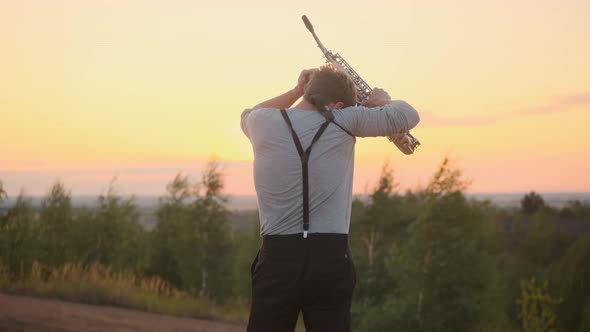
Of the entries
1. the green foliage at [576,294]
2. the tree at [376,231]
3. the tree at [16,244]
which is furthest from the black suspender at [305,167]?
the green foliage at [576,294]

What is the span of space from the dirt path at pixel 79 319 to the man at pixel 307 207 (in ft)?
20.4

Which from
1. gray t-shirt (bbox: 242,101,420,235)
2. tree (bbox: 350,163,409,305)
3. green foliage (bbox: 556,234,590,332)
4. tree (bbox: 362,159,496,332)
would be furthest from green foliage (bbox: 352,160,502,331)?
gray t-shirt (bbox: 242,101,420,235)

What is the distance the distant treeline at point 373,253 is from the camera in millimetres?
24797

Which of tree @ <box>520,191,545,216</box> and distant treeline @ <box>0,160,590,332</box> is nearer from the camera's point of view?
distant treeline @ <box>0,160,590,332</box>

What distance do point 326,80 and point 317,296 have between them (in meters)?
1.03

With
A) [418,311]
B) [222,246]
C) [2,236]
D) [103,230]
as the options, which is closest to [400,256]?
[418,311]

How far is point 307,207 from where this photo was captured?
3.53m

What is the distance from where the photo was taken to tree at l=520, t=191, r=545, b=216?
4422 inches

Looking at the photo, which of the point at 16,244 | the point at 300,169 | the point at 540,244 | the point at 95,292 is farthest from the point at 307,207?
the point at 540,244

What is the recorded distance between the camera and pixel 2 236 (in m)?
18.8

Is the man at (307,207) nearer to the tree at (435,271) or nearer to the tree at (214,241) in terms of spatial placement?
the tree at (435,271)

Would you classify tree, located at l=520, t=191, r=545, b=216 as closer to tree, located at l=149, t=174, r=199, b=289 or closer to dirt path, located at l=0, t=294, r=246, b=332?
tree, located at l=149, t=174, r=199, b=289

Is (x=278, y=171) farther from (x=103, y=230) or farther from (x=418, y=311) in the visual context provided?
(x=103, y=230)

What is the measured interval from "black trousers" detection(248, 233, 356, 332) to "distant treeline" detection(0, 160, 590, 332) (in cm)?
1559
